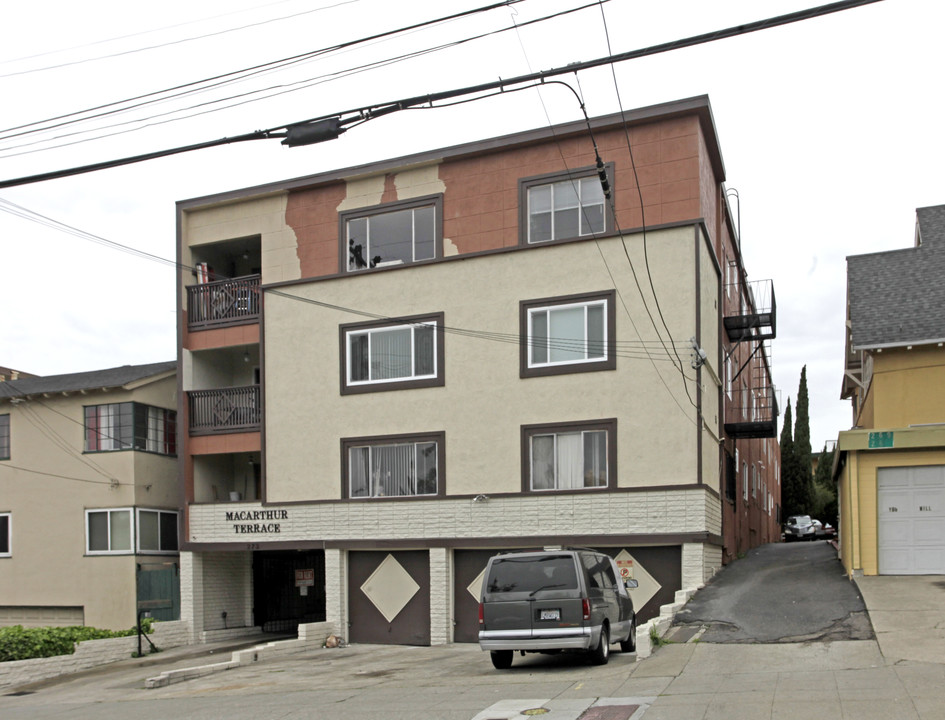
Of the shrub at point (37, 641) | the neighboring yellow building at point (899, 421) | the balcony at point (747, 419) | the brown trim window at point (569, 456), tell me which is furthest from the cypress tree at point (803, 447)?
the shrub at point (37, 641)

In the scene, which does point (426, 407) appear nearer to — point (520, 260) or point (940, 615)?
point (520, 260)

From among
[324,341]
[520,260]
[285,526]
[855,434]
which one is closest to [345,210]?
[324,341]

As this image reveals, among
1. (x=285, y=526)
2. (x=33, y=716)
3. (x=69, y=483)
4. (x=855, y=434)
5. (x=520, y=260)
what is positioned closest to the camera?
(x=33, y=716)

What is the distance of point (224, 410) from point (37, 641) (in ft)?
25.0

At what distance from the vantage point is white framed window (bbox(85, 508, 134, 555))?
2783cm

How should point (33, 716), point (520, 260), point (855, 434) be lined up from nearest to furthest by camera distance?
point (33, 716) → point (855, 434) → point (520, 260)

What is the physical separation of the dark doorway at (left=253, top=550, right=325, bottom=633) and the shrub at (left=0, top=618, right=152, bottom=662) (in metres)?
5.68

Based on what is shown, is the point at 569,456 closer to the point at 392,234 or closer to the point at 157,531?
the point at 392,234

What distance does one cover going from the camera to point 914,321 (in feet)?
78.4

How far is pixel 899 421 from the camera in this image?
2402 cm

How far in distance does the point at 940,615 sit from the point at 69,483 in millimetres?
21551

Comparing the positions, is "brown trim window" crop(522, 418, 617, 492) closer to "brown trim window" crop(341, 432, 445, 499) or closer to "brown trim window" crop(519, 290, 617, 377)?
"brown trim window" crop(519, 290, 617, 377)

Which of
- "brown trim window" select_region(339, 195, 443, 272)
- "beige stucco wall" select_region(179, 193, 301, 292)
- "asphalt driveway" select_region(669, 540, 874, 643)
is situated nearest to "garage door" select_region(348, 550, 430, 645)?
"asphalt driveway" select_region(669, 540, 874, 643)

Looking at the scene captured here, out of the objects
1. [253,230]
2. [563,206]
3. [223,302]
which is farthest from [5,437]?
[563,206]
